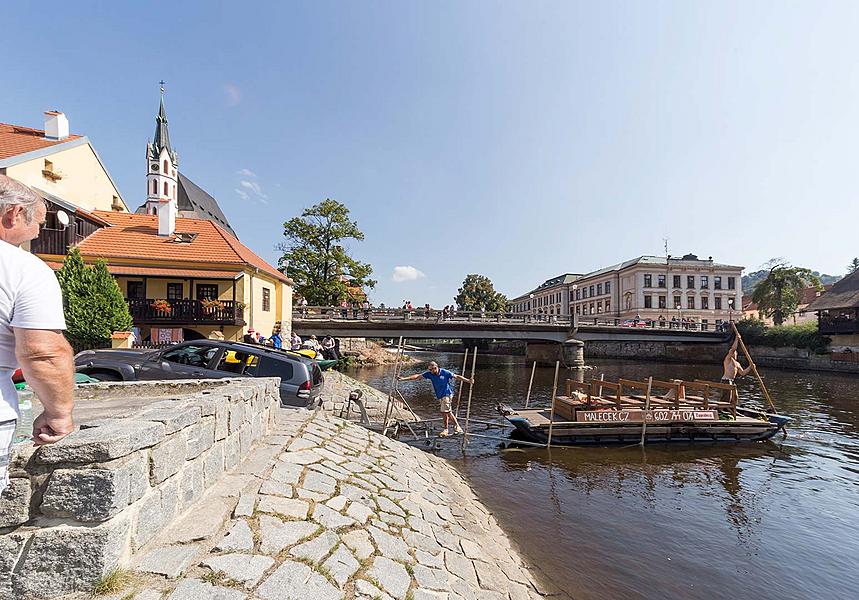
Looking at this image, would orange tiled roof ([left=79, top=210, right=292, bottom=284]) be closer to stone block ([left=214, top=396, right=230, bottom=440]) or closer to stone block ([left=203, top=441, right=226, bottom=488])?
stone block ([left=214, top=396, right=230, bottom=440])

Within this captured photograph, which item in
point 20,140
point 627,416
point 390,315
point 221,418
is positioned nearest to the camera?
point 221,418

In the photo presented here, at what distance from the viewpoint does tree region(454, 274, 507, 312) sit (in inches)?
2734

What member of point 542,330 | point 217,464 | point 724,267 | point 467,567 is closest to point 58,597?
point 217,464

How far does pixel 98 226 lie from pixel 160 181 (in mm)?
28918

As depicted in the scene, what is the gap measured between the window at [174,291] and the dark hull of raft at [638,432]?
59.3 ft

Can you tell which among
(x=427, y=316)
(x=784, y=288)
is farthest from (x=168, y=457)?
(x=784, y=288)

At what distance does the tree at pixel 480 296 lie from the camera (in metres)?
69.4

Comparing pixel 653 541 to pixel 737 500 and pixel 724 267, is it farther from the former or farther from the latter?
pixel 724 267

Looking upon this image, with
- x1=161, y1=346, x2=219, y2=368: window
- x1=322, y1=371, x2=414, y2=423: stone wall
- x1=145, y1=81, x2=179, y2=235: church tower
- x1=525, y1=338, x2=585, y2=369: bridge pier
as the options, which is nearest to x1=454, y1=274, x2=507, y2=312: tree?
x1=525, y1=338, x2=585, y2=369: bridge pier

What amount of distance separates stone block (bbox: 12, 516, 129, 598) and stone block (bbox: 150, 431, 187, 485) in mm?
468

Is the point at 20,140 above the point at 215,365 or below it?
above

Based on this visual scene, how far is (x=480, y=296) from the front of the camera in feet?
230

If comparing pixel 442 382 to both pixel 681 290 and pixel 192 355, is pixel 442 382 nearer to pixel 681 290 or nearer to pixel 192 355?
pixel 192 355

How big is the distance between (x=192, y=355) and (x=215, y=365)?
72 cm
